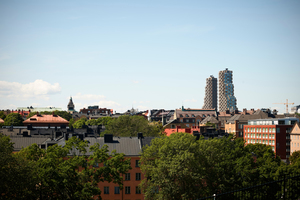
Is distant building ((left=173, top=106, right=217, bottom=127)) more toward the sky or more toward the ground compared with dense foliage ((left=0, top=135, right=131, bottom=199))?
more toward the sky

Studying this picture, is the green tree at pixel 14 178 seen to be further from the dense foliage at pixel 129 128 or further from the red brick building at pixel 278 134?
the red brick building at pixel 278 134

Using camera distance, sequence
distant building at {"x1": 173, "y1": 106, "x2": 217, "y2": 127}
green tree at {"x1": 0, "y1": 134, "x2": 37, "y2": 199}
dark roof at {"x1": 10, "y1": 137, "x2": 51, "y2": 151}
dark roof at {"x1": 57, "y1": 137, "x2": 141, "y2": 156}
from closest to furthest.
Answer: green tree at {"x1": 0, "y1": 134, "x2": 37, "y2": 199} → dark roof at {"x1": 57, "y1": 137, "x2": 141, "y2": 156} → dark roof at {"x1": 10, "y1": 137, "x2": 51, "y2": 151} → distant building at {"x1": 173, "y1": 106, "x2": 217, "y2": 127}

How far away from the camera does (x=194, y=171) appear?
5134 centimetres

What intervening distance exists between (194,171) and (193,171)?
204 millimetres

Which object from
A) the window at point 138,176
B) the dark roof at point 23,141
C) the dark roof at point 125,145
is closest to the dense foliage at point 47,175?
the window at point 138,176

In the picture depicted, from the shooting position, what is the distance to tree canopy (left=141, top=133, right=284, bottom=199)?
5034 centimetres

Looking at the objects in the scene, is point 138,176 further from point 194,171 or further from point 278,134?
point 278,134

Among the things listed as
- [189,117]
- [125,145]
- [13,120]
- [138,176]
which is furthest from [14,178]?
[13,120]

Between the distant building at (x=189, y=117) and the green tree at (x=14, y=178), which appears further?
the distant building at (x=189, y=117)

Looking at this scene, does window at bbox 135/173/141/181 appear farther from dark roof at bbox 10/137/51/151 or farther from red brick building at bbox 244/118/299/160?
red brick building at bbox 244/118/299/160

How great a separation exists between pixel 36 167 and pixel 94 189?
7.67 metres

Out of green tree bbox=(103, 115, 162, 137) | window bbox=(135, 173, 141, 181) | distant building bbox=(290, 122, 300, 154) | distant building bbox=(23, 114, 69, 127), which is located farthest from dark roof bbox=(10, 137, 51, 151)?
distant building bbox=(23, 114, 69, 127)

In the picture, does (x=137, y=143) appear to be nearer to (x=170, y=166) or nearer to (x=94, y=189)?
(x=170, y=166)

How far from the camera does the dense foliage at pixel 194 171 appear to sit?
50.4m
